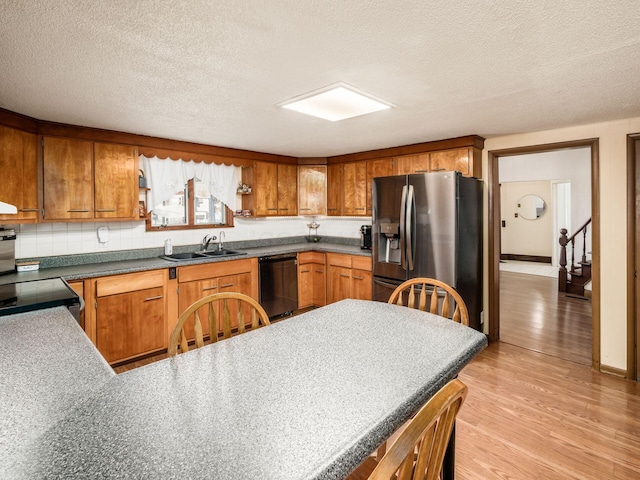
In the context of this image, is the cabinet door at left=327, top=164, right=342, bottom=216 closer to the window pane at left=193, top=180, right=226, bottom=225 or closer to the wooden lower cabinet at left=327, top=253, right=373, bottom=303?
the wooden lower cabinet at left=327, top=253, right=373, bottom=303

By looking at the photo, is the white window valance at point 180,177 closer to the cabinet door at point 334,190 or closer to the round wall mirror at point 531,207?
the cabinet door at point 334,190

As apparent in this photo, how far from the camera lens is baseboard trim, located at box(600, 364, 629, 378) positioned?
3.01 meters

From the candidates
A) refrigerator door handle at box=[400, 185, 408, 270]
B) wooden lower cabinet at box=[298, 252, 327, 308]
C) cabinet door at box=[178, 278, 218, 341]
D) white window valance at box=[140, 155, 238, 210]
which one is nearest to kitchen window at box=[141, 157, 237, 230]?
white window valance at box=[140, 155, 238, 210]

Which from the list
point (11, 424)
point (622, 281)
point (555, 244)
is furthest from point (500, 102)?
point (555, 244)

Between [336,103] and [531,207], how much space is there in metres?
8.14

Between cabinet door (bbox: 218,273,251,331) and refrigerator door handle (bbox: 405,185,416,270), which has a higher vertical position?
refrigerator door handle (bbox: 405,185,416,270)

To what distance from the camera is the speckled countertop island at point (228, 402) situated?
691 mm

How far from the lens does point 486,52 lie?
1.73 metres

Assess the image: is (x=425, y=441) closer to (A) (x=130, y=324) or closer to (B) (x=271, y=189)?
(A) (x=130, y=324)

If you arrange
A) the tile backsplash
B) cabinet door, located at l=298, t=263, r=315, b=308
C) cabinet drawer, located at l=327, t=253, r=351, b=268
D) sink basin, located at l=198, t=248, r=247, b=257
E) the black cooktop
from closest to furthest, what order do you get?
Result: 1. the black cooktop
2. the tile backsplash
3. sink basin, located at l=198, t=248, r=247, b=257
4. cabinet drawer, located at l=327, t=253, r=351, b=268
5. cabinet door, located at l=298, t=263, r=315, b=308

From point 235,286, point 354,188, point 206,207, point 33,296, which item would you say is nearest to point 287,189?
point 354,188

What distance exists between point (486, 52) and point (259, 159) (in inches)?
127

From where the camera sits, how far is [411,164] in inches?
161

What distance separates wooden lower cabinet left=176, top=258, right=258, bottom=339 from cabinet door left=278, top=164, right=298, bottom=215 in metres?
1.05
